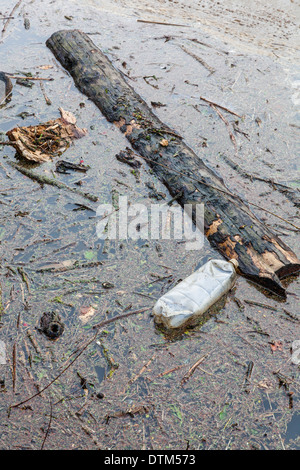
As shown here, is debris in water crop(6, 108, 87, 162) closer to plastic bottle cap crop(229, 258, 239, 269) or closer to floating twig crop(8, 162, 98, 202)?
floating twig crop(8, 162, 98, 202)

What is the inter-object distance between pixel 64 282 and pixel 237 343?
1.43 metres

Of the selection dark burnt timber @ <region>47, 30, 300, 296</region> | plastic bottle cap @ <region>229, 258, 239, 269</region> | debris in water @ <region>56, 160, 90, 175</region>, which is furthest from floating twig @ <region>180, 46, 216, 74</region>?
plastic bottle cap @ <region>229, 258, 239, 269</region>

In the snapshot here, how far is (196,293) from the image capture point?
3.05 m

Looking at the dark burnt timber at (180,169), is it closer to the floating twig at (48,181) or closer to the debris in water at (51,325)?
the floating twig at (48,181)

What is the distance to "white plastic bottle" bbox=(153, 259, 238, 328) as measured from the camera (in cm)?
291

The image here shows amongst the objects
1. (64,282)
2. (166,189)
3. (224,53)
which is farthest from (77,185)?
(224,53)

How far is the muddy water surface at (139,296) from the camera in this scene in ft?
7.98

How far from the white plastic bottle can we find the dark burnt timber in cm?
20

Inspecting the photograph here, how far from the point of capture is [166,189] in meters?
4.08

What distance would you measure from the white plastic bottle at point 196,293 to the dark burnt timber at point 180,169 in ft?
0.66

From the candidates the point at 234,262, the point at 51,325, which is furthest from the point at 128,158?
the point at 51,325

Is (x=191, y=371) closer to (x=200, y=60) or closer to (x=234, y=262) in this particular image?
(x=234, y=262)

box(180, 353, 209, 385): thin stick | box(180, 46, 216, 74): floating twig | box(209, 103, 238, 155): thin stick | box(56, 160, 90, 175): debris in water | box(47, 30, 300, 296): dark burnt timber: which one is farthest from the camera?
box(180, 46, 216, 74): floating twig

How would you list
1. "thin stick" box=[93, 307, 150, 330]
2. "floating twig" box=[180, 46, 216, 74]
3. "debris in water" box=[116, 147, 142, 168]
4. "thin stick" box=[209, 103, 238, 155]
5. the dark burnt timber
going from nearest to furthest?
"thin stick" box=[93, 307, 150, 330], the dark burnt timber, "debris in water" box=[116, 147, 142, 168], "thin stick" box=[209, 103, 238, 155], "floating twig" box=[180, 46, 216, 74]
